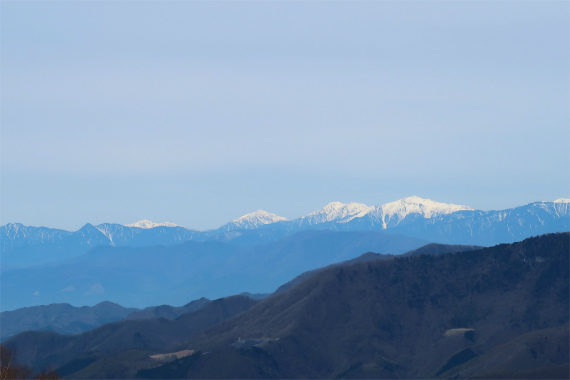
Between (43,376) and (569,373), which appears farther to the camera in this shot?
(569,373)

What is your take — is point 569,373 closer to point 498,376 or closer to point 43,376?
point 498,376

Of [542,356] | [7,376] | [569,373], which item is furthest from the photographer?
[542,356]

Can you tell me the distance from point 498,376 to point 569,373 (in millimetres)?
14820

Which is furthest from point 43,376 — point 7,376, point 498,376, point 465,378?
point 465,378

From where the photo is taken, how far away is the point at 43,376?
10994cm

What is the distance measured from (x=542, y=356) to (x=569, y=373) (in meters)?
22.7

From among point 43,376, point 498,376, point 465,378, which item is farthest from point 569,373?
point 43,376

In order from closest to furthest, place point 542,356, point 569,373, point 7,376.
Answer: point 7,376 < point 569,373 < point 542,356

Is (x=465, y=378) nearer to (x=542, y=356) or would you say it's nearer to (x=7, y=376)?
(x=542, y=356)

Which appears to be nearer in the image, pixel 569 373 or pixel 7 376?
pixel 7 376

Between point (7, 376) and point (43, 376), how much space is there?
5105 millimetres

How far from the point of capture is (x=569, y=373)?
17288 centimetres

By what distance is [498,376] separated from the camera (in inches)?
7092

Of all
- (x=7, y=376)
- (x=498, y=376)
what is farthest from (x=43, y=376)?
(x=498, y=376)
